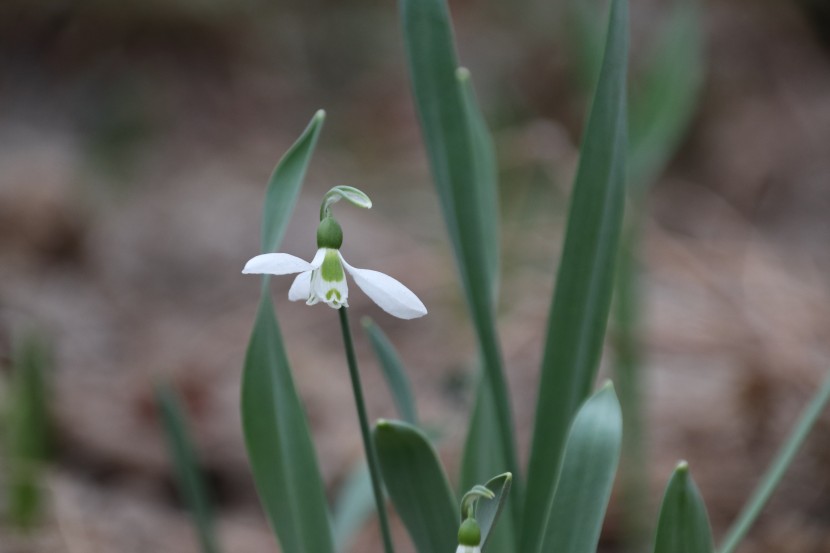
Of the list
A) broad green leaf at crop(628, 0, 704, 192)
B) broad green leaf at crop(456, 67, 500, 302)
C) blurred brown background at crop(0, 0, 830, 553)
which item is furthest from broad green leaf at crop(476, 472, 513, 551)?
broad green leaf at crop(628, 0, 704, 192)

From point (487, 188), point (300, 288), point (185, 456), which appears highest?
point (487, 188)

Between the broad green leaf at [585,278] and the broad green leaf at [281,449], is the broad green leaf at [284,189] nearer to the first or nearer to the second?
the broad green leaf at [281,449]

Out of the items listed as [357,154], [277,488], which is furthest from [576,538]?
[357,154]

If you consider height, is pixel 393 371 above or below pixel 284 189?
below

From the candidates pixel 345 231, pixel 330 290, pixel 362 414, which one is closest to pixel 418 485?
pixel 362 414

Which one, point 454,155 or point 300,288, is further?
point 454,155

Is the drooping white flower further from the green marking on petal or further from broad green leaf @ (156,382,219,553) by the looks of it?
broad green leaf @ (156,382,219,553)

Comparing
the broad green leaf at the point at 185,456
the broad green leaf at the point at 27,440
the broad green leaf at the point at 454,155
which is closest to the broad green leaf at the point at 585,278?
the broad green leaf at the point at 454,155

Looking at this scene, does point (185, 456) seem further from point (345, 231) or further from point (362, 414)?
point (345, 231)
